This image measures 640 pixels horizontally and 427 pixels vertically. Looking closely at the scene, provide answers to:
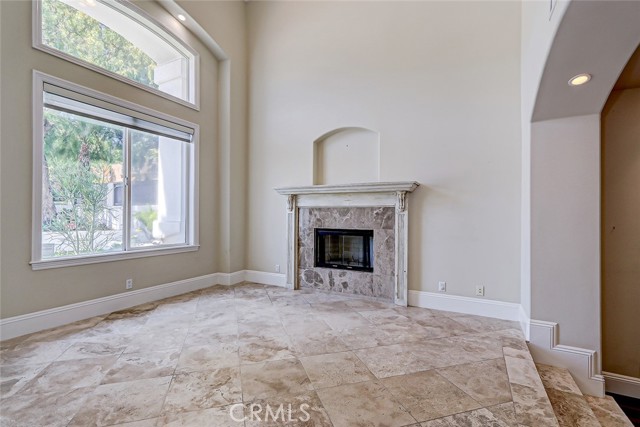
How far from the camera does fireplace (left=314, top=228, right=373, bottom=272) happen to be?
4.29 meters

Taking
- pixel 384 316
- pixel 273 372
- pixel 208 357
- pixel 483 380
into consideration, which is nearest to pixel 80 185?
pixel 208 357

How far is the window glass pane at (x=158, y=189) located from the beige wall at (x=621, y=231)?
547cm

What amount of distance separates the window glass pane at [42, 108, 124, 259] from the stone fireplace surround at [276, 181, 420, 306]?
90.3 inches

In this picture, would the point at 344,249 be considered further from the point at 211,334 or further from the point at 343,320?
the point at 211,334

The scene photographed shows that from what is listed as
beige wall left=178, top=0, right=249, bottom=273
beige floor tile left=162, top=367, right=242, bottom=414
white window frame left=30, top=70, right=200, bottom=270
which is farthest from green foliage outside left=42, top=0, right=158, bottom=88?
beige floor tile left=162, top=367, right=242, bottom=414

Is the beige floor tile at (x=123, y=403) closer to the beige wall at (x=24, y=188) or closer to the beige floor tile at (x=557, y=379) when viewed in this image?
the beige wall at (x=24, y=188)

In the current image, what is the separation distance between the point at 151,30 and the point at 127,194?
2.36 metres

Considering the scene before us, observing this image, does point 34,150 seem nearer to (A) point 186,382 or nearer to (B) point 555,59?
(A) point 186,382

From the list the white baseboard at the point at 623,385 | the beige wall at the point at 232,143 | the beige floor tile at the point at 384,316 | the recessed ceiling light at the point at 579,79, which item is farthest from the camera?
the beige wall at the point at 232,143

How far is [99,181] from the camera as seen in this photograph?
11.9ft

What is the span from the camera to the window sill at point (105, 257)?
3.02 m

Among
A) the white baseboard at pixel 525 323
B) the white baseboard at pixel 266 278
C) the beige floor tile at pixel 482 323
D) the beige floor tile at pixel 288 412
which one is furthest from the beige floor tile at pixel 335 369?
the white baseboard at pixel 266 278

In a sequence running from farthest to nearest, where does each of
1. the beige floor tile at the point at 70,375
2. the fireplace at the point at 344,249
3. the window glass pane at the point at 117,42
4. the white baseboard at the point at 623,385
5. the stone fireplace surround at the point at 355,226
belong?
1. the fireplace at the point at 344,249
2. the stone fireplace surround at the point at 355,226
3. the window glass pane at the point at 117,42
4. the white baseboard at the point at 623,385
5. the beige floor tile at the point at 70,375

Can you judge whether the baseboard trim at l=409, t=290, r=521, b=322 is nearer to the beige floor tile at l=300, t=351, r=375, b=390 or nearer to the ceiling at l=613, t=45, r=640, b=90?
the beige floor tile at l=300, t=351, r=375, b=390
